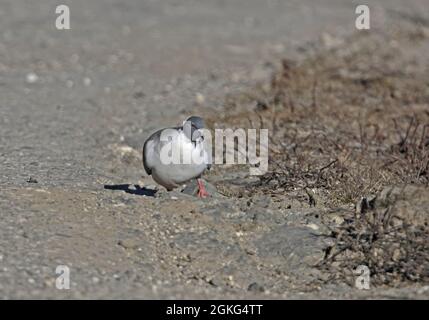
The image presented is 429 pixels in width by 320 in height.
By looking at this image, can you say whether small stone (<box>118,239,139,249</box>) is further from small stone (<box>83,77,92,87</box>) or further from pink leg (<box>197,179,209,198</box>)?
small stone (<box>83,77,92,87</box>)

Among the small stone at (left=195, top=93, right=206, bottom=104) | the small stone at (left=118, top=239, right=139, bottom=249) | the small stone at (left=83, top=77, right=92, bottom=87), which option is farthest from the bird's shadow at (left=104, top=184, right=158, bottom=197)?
the small stone at (left=83, top=77, right=92, bottom=87)

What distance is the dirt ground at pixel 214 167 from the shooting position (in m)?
6.07

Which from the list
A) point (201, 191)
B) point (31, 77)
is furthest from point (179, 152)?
point (31, 77)

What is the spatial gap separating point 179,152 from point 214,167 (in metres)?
1.65

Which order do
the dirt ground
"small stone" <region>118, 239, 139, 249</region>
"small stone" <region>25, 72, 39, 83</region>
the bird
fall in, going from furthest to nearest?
"small stone" <region>25, 72, 39, 83</region>, the bird, "small stone" <region>118, 239, 139, 249</region>, the dirt ground

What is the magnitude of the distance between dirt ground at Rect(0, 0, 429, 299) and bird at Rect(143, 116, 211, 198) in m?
0.16

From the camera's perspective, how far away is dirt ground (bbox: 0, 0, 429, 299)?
6.07 metres

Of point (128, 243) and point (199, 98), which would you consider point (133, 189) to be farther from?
point (199, 98)

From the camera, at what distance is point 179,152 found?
691 centimetres

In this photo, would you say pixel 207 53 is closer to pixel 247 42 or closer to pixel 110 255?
pixel 247 42

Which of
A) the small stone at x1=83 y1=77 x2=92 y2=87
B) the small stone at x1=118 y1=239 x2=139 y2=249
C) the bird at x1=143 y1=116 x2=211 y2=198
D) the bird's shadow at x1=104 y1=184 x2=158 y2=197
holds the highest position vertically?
the small stone at x1=83 y1=77 x2=92 y2=87

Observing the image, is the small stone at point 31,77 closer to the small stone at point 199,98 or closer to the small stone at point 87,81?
the small stone at point 87,81
